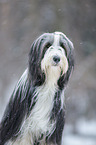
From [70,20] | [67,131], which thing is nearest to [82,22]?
[70,20]

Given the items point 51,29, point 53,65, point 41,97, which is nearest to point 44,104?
point 41,97

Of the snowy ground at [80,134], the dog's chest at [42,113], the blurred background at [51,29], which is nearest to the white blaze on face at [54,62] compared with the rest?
the dog's chest at [42,113]

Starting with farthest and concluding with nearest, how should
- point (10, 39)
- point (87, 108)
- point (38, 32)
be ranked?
point (87, 108) < point (10, 39) < point (38, 32)

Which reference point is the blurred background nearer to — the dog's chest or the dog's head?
the dog's chest

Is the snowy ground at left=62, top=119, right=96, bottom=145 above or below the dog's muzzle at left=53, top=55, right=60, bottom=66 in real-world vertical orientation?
above

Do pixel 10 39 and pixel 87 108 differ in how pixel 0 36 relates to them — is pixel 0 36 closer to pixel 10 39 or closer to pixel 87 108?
pixel 10 39

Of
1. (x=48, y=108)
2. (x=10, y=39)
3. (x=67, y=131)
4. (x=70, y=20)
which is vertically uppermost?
(x=70, y=20)

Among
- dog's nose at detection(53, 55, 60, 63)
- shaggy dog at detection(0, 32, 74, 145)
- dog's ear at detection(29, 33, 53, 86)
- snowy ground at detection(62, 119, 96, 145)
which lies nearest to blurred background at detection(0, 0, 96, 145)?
snowy ground at detection(62, 119, 96, 145)

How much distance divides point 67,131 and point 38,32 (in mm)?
4278

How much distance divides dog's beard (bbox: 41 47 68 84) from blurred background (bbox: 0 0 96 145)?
6.49 metres

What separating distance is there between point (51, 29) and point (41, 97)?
649 centimetres

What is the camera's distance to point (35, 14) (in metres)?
11.0

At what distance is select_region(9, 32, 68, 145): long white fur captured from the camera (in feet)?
12.5

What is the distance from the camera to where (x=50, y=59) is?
3.74 m
